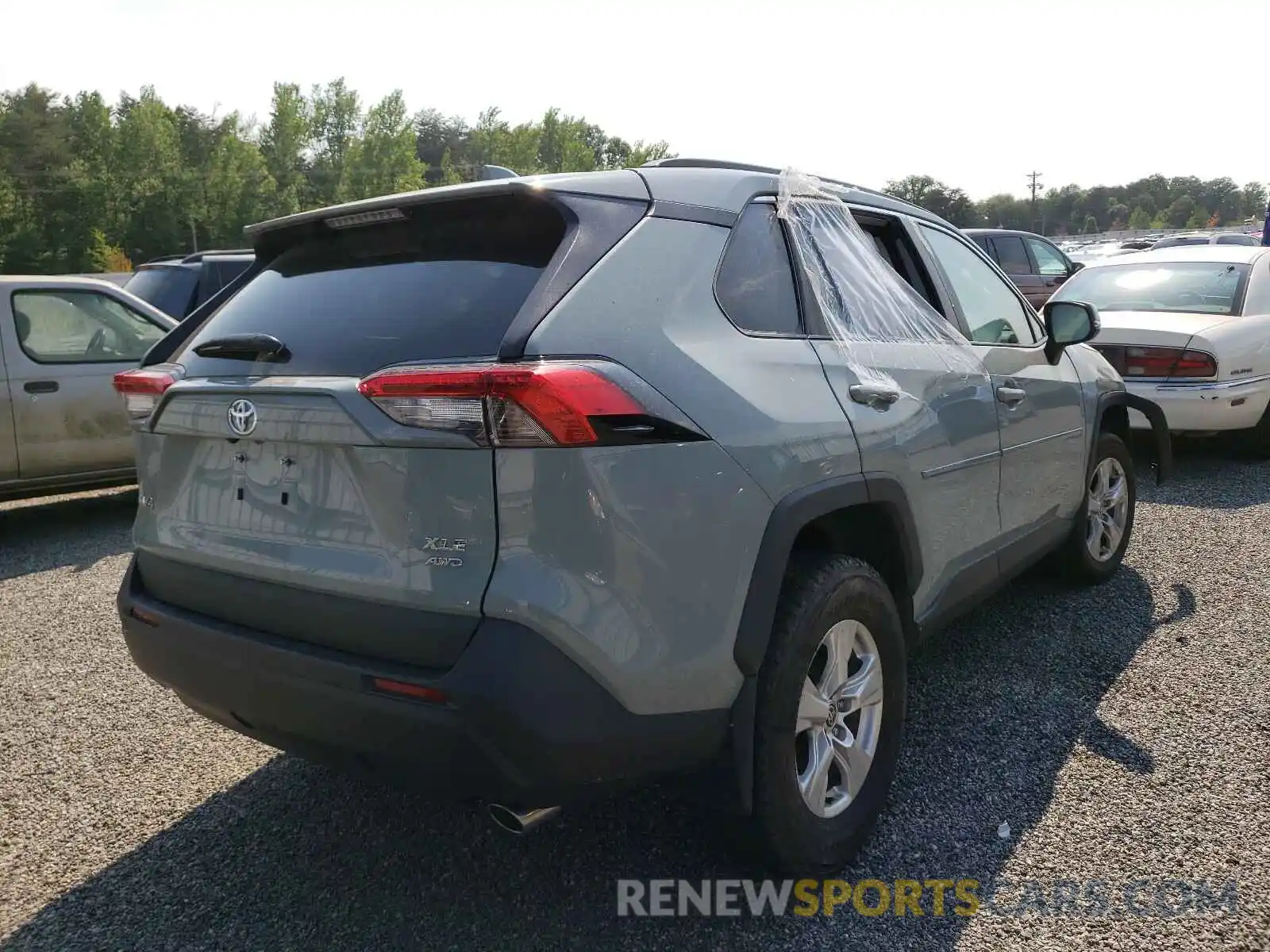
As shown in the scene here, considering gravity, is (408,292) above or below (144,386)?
above

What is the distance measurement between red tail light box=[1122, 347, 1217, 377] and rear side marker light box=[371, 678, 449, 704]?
6552mm

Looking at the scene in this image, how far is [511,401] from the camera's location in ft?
6.22

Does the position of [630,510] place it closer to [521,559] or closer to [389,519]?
[521,559]

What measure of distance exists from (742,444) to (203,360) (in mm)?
1432

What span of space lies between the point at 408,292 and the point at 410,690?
36.3 inches

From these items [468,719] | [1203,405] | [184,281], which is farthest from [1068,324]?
[184,281]

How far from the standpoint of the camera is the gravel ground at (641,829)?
2.36 metres

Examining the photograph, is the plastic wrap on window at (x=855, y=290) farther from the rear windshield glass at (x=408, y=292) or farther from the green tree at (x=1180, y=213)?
the green tree at (x=1180, y=213)

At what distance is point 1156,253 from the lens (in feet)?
27.7

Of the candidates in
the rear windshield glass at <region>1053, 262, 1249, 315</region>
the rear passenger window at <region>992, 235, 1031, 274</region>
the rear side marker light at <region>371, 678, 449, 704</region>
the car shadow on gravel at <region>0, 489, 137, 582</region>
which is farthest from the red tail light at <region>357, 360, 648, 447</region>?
the rear passenger window at <region>992, 235, 1031, 274</region>

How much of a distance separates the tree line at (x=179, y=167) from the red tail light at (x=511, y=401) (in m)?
50.5

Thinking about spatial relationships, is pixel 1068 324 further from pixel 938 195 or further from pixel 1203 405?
pixel 938 195

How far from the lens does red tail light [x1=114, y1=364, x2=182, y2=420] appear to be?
258 cm

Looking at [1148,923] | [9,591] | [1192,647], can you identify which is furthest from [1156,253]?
[9,591]
